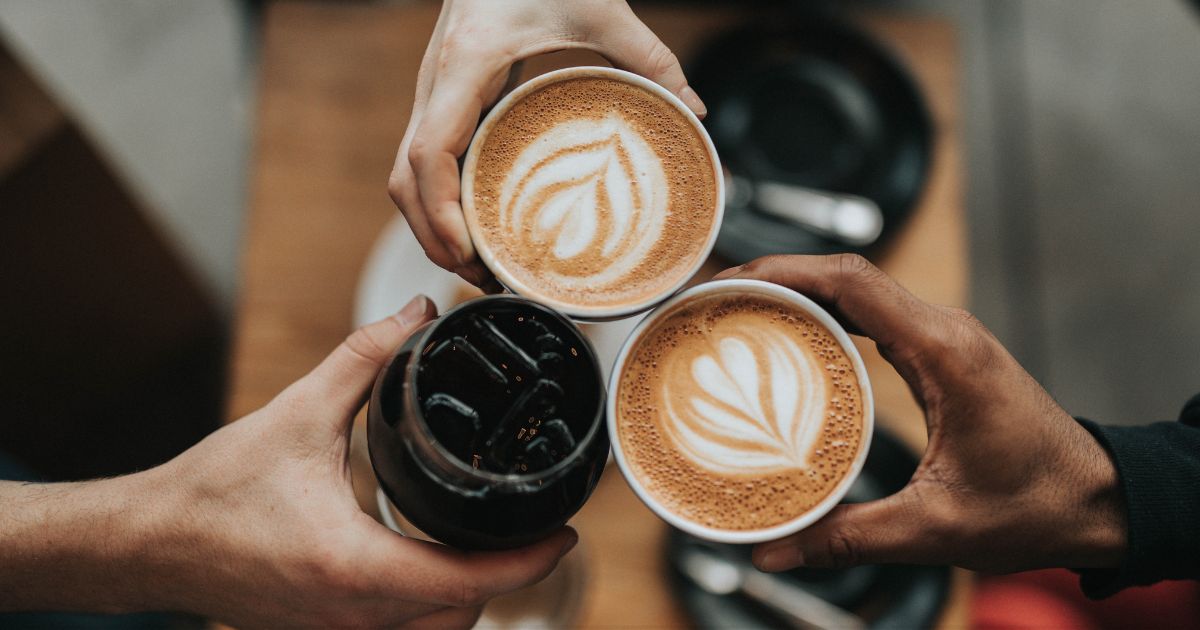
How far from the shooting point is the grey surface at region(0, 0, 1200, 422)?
204cm

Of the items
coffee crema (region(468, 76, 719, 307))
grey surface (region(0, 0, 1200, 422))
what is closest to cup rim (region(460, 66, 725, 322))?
coffee crema (region(468, 76, 719, 307))

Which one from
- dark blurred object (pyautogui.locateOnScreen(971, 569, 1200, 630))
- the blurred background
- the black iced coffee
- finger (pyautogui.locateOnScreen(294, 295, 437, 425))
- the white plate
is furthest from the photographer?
the blurred background

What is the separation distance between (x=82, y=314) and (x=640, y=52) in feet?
3.82

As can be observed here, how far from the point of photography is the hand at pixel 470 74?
2.63 feet

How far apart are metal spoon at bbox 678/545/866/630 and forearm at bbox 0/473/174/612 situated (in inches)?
26.1

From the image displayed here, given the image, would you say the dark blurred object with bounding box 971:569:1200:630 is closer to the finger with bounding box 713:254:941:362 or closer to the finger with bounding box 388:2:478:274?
the finger with bounding box 713:254:941:362

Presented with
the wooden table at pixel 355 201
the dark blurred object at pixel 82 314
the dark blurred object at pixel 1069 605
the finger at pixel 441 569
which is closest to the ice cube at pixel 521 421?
the finger at pixel 441 569

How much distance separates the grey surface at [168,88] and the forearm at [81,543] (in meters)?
1.23

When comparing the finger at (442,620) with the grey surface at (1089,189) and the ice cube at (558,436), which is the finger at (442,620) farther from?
the grey surface at (1089,189)

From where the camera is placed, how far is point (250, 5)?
2.04 metres

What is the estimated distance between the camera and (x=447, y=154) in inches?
31.6

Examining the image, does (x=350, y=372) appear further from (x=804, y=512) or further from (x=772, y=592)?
(x=772, y=592)

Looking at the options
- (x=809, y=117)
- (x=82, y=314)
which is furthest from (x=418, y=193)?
(x=82, y=314)

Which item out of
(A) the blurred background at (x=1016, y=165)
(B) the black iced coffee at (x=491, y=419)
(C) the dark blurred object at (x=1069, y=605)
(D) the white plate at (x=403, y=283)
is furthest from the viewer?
(A) the blurred background at (x=1016, y=165)
